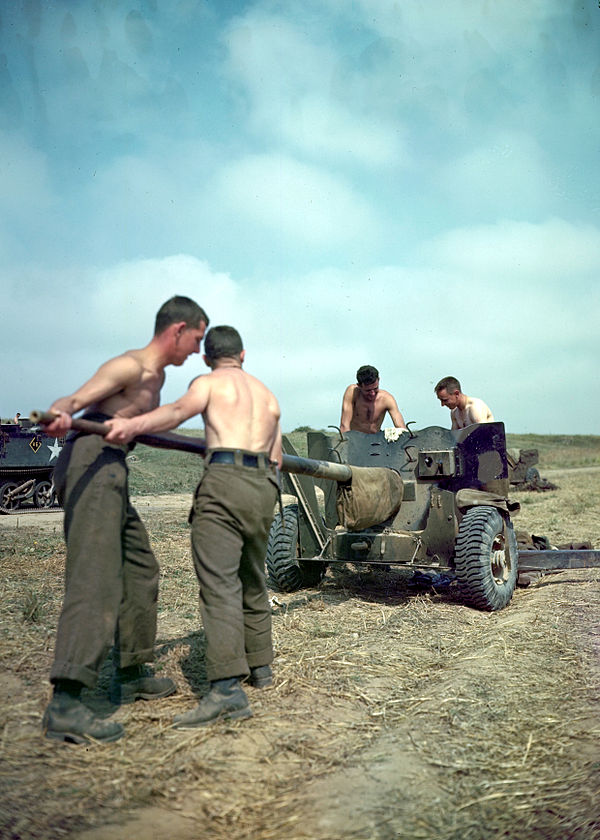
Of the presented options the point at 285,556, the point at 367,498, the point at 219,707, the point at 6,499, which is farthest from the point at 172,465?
the point at 219,707

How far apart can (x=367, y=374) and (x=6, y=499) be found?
12.0m

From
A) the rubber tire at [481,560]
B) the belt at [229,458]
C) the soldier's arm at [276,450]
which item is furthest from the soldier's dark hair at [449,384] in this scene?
the belt at [229,458]

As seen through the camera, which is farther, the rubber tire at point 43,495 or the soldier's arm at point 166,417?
the rubber tire at point 43,495

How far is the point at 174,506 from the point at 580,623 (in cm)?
1262

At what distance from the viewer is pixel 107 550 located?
3.57m

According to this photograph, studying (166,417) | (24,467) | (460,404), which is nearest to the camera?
(166,417)

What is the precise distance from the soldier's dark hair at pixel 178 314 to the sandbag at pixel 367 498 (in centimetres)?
293

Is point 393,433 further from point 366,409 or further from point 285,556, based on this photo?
point 285,556

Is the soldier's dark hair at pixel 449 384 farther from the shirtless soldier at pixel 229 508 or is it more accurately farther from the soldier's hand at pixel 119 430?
the soldier's hand at pixel 119 430

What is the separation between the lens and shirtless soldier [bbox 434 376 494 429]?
791 cm

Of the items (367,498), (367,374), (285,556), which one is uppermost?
(367,374)

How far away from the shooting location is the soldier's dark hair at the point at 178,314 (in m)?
3.87

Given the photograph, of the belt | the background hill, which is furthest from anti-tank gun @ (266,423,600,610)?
the background hill

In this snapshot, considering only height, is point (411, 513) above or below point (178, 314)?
below
